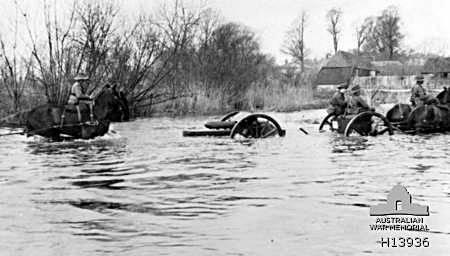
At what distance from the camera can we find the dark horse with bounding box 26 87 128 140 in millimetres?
20297

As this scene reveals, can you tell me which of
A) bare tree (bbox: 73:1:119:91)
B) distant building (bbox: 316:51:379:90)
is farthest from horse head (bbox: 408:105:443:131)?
distant building (bbox: 316:51:379:90)

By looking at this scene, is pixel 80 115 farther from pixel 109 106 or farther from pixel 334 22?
pixel 334 22

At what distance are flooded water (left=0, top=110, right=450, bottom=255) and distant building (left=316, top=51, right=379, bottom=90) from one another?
66.6 metres

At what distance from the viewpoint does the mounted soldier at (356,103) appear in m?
20.8

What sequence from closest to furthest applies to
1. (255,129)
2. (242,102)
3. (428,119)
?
1. (255,129)
2. (428,119)
3. (242,102)

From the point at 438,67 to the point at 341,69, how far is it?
70.9ft

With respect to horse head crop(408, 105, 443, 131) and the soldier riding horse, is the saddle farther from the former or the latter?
horse head crop(408, 105, 443, 131)

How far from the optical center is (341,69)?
8575 centimetres

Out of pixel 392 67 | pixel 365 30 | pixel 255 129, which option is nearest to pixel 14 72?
pixel 255 129

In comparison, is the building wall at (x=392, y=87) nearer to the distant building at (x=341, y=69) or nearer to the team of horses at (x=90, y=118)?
the team of horses at (x=90, y=118)

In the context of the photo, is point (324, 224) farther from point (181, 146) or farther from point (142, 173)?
point (181, 146)

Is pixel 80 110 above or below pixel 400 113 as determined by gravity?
above

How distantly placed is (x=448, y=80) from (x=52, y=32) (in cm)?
3486

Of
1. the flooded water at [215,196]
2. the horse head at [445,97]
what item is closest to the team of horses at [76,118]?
the flooded water at [215,196]
